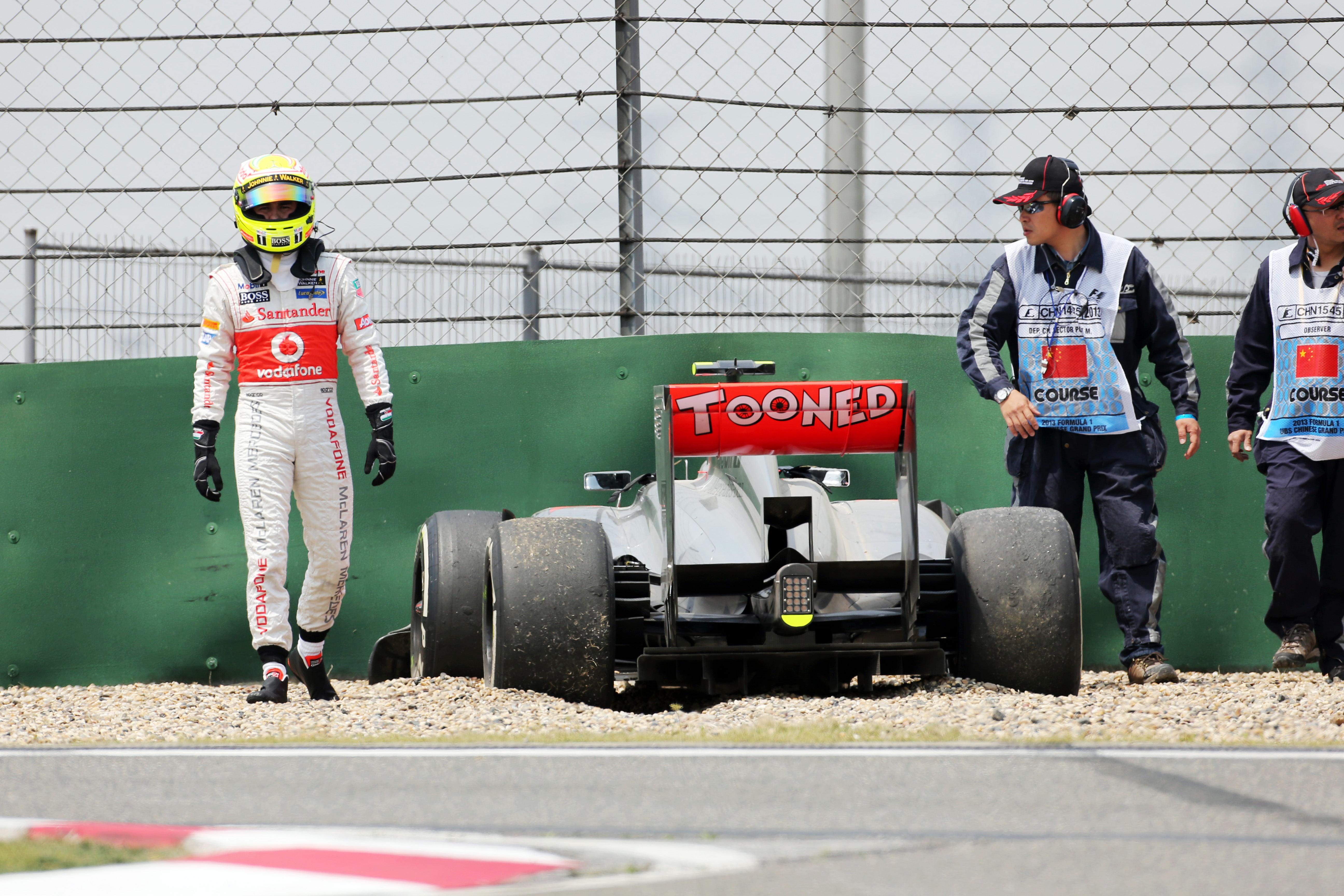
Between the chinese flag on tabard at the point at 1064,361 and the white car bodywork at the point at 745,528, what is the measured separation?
2.24ft

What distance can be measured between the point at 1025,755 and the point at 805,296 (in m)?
4.91

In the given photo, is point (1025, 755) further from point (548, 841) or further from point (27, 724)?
point (27, 724)

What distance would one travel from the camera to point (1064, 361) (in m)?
5.52

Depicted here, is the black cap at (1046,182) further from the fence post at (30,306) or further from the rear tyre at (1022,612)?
the fence post at (30,306)

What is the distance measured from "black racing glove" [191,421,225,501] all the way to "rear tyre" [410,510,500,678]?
0.77 metres

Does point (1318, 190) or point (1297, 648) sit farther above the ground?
point (1318, 190)

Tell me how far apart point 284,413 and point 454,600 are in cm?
89

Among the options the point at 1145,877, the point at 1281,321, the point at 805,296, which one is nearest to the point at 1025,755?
the point at 1145,877

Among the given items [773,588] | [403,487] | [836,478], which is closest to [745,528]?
[773,588]

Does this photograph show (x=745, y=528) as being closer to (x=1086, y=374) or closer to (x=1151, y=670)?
(x=1086, y=374)

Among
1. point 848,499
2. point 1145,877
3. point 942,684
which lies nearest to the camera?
point 1145,877

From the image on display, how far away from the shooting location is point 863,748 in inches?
135

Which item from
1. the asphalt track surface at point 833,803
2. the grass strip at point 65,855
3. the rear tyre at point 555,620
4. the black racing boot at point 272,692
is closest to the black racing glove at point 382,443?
the black racing boot at point 272,692

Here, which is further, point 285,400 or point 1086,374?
point 1086,374
